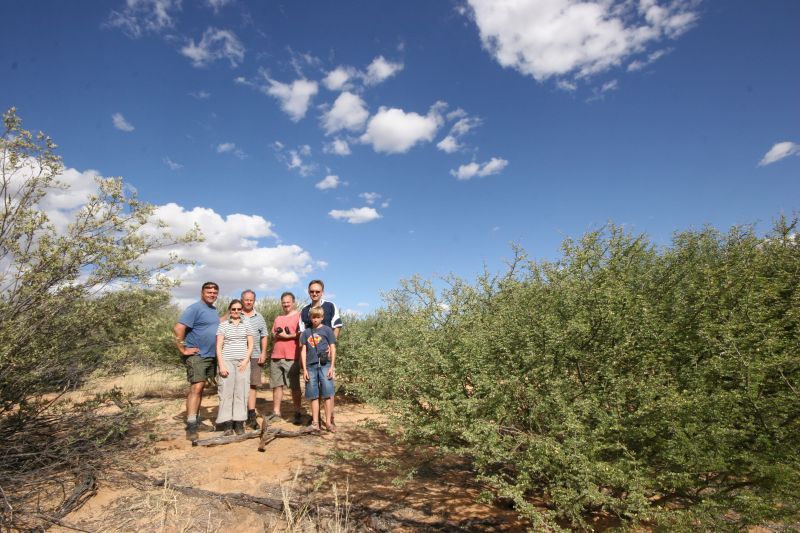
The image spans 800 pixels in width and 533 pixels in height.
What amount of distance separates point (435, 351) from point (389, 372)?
3.24 feet

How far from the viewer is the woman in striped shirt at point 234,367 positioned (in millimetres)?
5328

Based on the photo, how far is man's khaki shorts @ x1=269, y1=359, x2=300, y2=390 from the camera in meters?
6.14

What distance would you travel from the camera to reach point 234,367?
212 inches

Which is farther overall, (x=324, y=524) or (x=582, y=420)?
(x=324, y=524)

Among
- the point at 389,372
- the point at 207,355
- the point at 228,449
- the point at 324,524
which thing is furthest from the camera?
the point at 207,355

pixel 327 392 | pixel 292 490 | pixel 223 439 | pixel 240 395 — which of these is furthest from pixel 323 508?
pixel 240 395

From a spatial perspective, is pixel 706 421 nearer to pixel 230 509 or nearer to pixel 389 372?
pixel 389 372

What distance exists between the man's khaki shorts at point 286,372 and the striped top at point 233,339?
2.51 ft

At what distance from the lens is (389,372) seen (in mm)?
4281

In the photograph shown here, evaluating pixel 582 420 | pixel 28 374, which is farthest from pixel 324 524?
pixel 28 374

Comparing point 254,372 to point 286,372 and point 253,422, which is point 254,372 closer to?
point 286,372

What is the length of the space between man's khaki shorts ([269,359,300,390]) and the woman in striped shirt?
658 mm

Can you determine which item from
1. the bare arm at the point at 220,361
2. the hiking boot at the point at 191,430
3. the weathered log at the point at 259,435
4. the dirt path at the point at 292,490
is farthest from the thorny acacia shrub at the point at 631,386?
the hiking boot at the point at 191,430

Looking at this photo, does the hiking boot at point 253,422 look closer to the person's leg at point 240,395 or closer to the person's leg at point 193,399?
the person's leg at point 240,395
